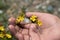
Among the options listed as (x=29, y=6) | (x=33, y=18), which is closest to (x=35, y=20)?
(x=33, y=18)

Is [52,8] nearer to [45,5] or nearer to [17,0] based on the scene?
[45,5]

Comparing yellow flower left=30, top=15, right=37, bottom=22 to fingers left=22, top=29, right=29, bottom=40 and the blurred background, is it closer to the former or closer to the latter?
fingers left=22, top=29, right=29, bottom=40

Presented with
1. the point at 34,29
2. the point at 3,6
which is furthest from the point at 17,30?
the point at 3,6

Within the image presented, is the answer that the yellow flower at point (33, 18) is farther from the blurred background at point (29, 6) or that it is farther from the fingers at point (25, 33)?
the blurred background at point (29, 6)

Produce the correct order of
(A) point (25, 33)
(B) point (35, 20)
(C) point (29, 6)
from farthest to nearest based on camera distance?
1. (C) point (29, 6)
2. (B) point (35, 20)
3. (A) point (25, 33)

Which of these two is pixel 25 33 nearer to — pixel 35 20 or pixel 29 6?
pixel 35 20
